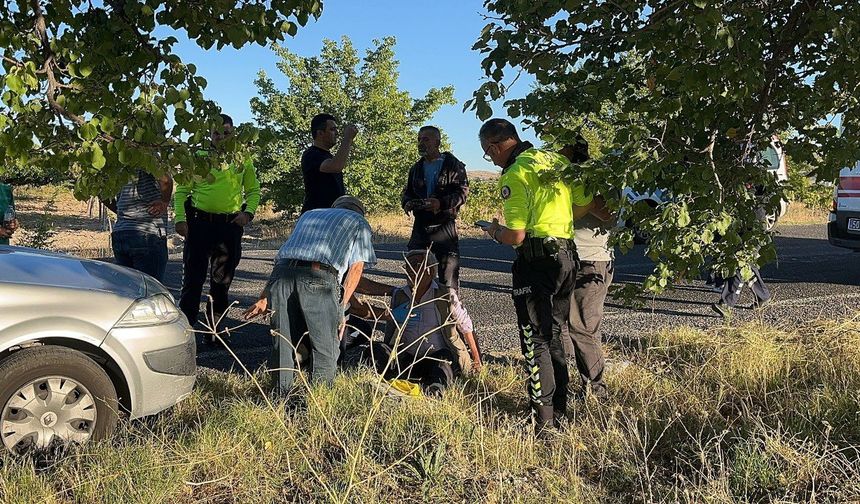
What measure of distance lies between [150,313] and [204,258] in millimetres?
2140

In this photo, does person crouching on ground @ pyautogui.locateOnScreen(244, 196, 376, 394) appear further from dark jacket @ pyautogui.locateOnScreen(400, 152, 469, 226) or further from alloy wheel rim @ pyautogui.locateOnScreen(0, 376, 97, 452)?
dark jacket @ pyautogui.locateOnScreen(400, 152, 469, 226)

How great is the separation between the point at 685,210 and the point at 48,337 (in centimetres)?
298

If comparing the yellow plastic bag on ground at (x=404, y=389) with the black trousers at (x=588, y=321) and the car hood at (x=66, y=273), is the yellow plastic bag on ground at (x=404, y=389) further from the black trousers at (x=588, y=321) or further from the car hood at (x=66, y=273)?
the car hood at (x=66, y=273)

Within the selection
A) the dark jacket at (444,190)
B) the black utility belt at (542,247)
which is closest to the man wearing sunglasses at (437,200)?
the dark jacket at (444,190)

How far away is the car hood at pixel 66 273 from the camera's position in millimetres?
3381

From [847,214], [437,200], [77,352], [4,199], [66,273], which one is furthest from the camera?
[847,214]

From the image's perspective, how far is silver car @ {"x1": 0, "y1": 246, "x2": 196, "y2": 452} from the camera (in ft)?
10.5

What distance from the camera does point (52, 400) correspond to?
10.7 feet

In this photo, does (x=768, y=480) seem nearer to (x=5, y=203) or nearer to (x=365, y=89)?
(x=5, y=203)

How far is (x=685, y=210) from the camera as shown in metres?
2.90

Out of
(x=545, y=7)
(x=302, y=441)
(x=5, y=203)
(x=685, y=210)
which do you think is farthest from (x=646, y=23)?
(x=5, y=203)

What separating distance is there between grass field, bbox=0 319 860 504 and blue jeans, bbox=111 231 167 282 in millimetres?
1493

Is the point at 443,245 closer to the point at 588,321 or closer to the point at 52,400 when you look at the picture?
the point at 588,321

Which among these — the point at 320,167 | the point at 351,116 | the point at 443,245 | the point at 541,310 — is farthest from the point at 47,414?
the point at 351,116
